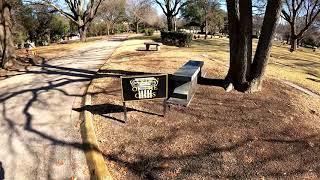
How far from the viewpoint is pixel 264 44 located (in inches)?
357

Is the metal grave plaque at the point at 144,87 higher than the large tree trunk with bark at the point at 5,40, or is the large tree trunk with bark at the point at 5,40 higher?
the large tree trunk with bark at the point at 5,40

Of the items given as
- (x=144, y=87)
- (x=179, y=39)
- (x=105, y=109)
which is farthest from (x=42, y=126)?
(x=179, y=39)

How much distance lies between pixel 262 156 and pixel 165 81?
8.81 feet

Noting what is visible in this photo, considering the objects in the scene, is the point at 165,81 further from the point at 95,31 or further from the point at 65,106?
the point at 95,31

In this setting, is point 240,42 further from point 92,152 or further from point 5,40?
point 5,40

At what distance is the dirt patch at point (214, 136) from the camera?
556 cm

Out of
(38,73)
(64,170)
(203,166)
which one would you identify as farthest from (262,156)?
(38,73)

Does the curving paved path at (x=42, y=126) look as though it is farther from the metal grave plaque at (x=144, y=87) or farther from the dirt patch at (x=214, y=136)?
the metal grave plaque at (x=144, y=87)

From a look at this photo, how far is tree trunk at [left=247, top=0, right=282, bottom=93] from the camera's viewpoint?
8.62 meters

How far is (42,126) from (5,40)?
8692 mm

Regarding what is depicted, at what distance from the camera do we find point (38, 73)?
12.6 meters

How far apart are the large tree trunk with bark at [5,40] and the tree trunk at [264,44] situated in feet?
34.5

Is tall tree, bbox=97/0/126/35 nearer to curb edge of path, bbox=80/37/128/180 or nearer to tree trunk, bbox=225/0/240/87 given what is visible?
tree trunk, bbox=225/0/240/87

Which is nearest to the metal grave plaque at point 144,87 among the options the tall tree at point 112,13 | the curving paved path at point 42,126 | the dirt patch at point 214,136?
the dirt patch at point 214,136
